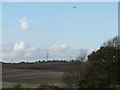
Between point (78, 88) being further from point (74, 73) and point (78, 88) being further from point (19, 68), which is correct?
point (19, 68)

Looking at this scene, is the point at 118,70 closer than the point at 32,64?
Yes

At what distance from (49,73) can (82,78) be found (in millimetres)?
8478

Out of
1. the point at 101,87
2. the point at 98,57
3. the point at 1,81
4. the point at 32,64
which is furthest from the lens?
the point at 32,64

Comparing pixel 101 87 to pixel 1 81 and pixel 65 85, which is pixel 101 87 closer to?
pixel 65 85

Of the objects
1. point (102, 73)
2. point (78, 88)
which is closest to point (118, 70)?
point (102, 73)

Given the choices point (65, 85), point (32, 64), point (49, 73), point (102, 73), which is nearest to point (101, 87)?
point (102, 73)

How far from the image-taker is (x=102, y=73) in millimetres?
50688

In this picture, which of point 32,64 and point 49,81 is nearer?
point 49,81

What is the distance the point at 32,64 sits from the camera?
60.8 meters

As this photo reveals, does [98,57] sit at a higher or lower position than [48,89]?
higher

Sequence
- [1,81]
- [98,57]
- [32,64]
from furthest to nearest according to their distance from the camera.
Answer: [32,64] < [98,57] < [1,81]

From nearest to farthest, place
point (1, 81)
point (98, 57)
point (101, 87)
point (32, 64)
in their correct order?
point (1, 81) → point (101, 87) → point (98, 57) → point (32, 64)

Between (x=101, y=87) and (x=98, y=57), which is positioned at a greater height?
(x=98, y=57)

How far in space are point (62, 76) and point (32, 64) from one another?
7.59 meters
